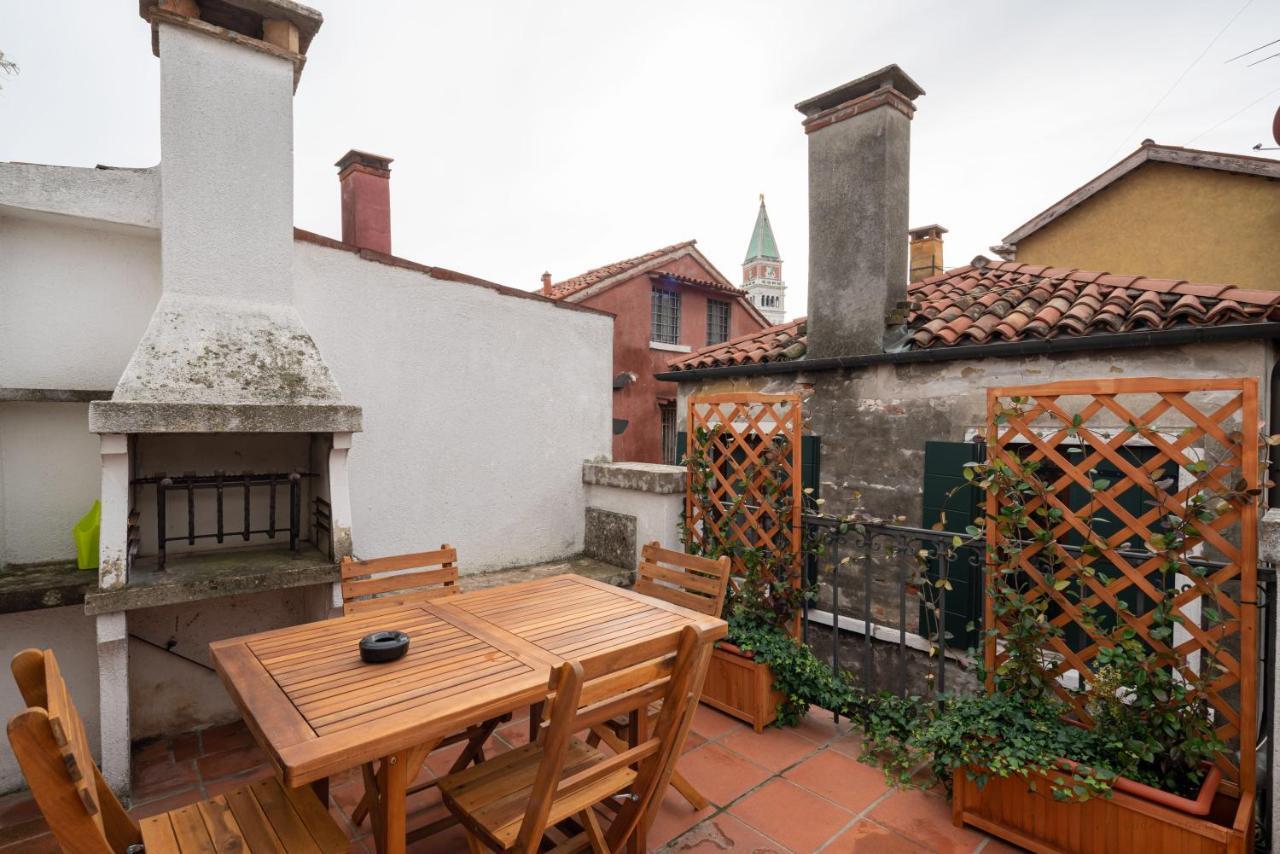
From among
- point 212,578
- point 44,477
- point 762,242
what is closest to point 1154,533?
point 212,578

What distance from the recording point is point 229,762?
283cm

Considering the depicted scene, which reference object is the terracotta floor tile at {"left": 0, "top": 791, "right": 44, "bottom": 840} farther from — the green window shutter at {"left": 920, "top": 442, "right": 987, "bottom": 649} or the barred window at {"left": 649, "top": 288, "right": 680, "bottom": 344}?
the barred window at {"left": 649, "top": 288, "right": 680, "bottom": 344}

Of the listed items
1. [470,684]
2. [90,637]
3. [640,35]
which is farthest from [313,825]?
[640,35]

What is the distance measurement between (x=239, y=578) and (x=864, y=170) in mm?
5769

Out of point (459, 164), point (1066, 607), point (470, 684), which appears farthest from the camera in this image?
point (459, 164)

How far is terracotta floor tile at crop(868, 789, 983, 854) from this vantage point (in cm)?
225

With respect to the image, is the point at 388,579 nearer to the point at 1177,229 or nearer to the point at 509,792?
the point at 509,792

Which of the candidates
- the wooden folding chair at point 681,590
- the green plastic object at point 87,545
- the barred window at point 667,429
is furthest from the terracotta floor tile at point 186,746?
the barred window at point 667,429

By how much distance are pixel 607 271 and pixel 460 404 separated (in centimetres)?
947

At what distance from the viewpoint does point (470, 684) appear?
5.89 feet

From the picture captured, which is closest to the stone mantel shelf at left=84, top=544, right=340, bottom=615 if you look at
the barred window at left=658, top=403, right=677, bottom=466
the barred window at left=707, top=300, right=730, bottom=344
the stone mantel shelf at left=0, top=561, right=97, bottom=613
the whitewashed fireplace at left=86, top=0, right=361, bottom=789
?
the whitewashed fireplace at left=86, top=0, right=361, bottom=789

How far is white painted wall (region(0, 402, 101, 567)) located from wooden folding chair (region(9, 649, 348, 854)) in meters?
2.09

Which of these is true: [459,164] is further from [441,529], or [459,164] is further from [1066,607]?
[1066,607]

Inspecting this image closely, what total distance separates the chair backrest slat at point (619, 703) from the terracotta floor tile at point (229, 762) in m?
2.01
